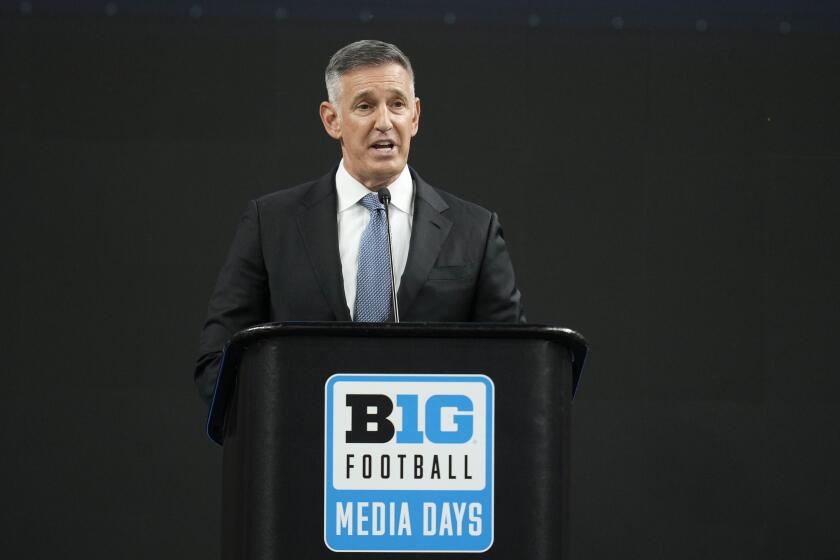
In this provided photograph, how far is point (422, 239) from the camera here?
221 cm

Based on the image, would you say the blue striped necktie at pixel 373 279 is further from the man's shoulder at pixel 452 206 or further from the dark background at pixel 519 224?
the dark background at pixel 519 224

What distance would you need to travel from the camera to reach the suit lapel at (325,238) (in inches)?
85.0

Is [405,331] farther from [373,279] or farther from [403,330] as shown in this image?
[373,279]

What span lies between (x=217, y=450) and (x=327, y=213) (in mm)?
1632

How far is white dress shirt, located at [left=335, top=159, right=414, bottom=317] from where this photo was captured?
2.23 m

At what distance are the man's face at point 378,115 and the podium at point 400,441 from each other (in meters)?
0.65

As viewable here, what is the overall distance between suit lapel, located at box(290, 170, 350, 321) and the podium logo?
515mm

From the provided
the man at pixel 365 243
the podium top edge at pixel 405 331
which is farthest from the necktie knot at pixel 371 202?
the podium top edge at pixel 405 331

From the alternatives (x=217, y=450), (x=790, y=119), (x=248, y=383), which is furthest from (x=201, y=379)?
(x=790, y=119)

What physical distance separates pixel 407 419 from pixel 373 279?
548mm

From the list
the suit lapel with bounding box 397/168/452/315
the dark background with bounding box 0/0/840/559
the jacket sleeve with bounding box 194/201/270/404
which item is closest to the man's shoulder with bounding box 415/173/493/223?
the suit lapel with bounding box 397/168/452/315

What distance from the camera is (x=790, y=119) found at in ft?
12.5

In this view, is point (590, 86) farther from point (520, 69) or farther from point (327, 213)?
point (327, 213)

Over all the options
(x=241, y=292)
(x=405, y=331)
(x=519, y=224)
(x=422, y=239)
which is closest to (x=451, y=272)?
(x=422, y=239)
